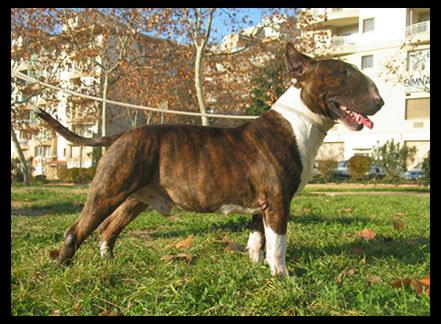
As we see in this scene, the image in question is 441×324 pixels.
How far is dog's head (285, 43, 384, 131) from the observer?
373 cm

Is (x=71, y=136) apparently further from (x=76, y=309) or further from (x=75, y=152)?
(x=75, y=152)

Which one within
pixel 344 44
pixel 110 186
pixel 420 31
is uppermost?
pixel 344 44

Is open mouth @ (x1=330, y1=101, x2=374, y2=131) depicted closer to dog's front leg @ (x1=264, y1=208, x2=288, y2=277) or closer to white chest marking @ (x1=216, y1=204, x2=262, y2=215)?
dog's front leg @ (x1=264, y1=208, x2=288, y2=277)

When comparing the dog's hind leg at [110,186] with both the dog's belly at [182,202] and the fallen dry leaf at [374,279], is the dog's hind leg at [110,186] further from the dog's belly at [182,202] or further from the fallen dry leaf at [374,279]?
the fallen dry leaf at [374,279]

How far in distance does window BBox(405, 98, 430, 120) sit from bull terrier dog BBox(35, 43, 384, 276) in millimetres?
35497

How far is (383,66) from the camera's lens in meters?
36.2

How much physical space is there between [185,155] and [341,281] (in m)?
1.57

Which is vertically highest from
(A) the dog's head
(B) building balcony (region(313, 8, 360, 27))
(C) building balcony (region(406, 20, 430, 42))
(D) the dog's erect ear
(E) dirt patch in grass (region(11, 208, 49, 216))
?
(B) building balcony (region(313, 8, 360, 27))

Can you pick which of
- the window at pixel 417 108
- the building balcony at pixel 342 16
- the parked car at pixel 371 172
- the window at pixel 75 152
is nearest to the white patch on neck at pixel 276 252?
the parked car at pixel 371 172

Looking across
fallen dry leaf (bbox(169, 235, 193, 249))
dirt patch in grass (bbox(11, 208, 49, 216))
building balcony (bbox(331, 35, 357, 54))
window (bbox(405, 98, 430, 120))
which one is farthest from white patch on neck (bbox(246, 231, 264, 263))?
building balcony (bbox(331, 35, 357, 54))

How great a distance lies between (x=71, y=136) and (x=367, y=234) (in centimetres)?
354

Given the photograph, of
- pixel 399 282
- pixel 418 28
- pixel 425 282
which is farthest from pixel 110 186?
pixel 418 28

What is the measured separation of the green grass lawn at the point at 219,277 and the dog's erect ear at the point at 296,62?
1630 mm

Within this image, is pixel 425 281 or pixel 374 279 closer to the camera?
pixel 425 281
